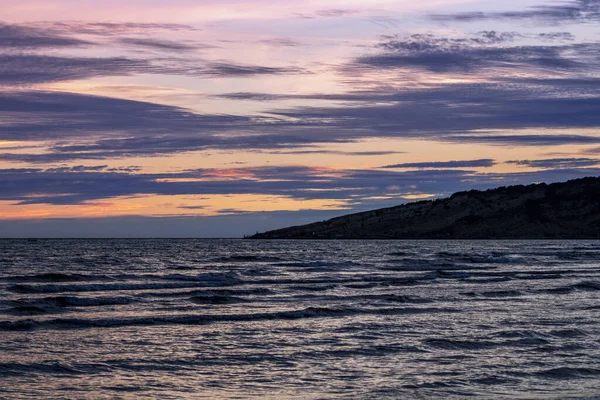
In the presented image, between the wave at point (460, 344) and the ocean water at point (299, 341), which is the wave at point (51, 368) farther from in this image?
the wave at point (460, 344)

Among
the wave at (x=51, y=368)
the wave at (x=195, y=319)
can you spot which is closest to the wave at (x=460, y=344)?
the wave at (x=195, y=319)

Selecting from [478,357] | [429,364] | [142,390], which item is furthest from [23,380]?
[478,357]

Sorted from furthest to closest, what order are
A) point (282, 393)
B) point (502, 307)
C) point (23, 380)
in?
point (502, 307) < point (23, 380) < point (282, 393)

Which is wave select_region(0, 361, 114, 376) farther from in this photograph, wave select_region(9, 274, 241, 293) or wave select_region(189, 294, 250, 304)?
wave select_region(9, 274, 241, 293)

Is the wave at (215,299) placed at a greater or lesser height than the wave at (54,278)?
lesser

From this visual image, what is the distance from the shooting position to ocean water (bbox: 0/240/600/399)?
1978 centimetres

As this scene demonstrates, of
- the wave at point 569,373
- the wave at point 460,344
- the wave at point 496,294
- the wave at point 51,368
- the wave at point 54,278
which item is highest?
the wave at point 51,368

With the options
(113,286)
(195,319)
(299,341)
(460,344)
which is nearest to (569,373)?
(460,344)

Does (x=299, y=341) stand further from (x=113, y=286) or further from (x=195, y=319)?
(x=113, y=286)

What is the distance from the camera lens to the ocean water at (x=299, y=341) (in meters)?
19.8

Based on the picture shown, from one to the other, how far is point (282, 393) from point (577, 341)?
39.1 feet

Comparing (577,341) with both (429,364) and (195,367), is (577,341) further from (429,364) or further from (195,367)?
(195,367)

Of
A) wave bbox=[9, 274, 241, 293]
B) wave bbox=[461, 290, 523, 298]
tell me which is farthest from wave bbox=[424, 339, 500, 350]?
wave bbox=[9, 274, 241, 293]

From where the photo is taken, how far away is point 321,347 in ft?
84.0
